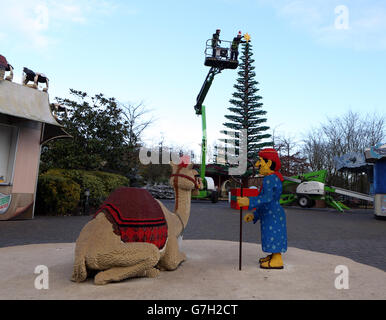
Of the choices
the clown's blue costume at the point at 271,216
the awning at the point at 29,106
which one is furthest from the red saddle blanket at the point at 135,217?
the awning at the point at 29,106

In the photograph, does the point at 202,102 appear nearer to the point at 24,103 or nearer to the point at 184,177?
the point at 24,103

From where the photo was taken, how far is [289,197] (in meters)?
18.7

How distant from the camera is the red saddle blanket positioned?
3088 mm

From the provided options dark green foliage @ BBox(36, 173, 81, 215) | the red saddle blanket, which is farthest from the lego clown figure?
dark green foliage @ BBox(36, 173, 81, 215)

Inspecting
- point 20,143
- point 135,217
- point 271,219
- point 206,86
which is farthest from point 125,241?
point 206,86

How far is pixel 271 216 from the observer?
3943mm

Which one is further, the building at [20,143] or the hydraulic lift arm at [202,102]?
the hydraulic lift arm at [202,102]

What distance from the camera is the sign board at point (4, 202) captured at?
28.0ft

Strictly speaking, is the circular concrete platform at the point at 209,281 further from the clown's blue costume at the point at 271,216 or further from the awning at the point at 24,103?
the awning at the point at 24,103

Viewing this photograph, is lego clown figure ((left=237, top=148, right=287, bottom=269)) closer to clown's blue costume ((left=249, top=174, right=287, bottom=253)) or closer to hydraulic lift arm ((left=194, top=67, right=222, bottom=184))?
clown's blue costume ((left=249, top=174, right=287, bottom=253))

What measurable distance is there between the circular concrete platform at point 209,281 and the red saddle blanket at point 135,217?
0.48 m

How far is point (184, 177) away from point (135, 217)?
1.07 meters
